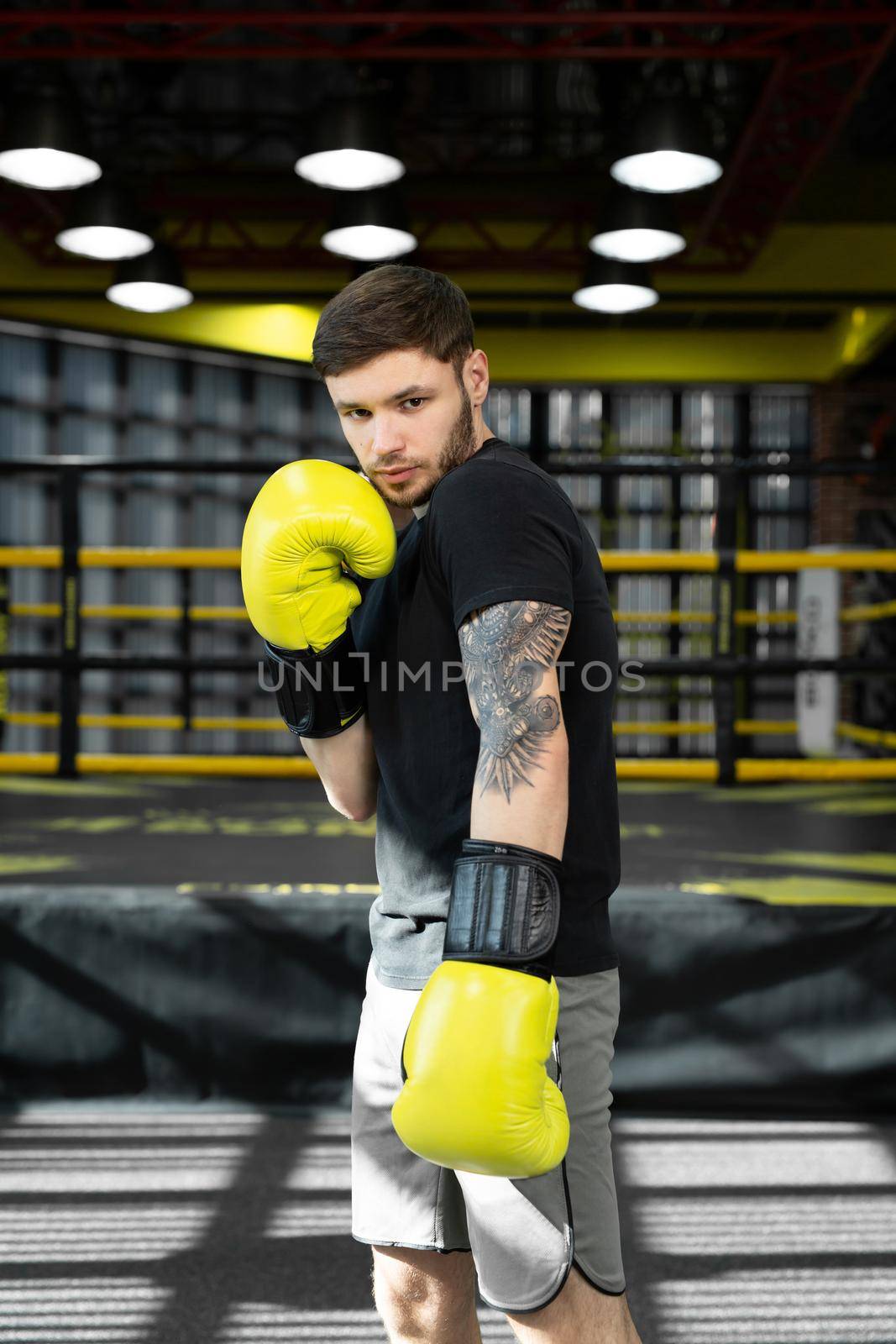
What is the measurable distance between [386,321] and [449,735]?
0.33 m

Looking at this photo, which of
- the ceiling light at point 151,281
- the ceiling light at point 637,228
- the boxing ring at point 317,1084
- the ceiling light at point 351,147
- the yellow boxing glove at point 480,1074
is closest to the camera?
the yellow boxing glove at point 480,1074

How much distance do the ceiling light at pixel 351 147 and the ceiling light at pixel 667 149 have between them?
91 centimetres

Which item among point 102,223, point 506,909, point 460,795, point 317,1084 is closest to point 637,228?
point 102,223

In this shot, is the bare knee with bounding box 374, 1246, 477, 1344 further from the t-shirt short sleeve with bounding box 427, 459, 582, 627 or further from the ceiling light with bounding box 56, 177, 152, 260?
the ceiling light with bounding box 56, 177, 152, 260

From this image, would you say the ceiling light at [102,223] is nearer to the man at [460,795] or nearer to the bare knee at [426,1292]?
the man at [460,795]

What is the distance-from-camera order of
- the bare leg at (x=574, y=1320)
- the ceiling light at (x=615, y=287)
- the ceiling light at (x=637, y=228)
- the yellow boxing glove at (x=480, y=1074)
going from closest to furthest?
the yellow boxing glove at (x=480, y=1074), the bare leg at (x=574, y=1320), the ceiling light at (x=637, y=228), the ceiling light at (x=615, y=287)

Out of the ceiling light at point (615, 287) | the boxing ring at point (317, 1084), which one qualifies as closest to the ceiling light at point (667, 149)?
the ceiling light at point (615, 287)

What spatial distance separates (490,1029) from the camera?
0.81 meters

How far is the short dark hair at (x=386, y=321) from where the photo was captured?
0.94 metres

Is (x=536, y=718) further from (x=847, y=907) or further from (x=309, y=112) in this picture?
(x=309, y=112)

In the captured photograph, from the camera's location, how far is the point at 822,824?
297 cm

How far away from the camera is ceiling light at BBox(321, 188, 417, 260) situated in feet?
17.2

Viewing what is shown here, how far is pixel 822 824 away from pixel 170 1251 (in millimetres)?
1929

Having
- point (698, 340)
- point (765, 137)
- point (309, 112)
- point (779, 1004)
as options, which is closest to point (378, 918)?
point (779, 1004)
